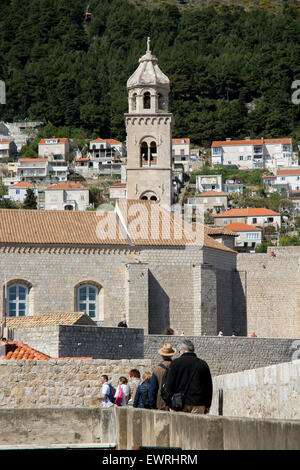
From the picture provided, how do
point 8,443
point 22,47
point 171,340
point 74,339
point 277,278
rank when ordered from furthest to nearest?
point 22,47
point 277,278
point 171,340
point 74,339
point 8,443

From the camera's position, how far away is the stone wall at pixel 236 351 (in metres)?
30.3

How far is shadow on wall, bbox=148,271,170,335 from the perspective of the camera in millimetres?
36625

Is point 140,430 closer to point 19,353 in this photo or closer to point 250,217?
point 19,353

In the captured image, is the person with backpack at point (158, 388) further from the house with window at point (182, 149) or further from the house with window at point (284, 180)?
the house with window at point (182, 149)

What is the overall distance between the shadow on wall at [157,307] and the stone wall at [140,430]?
76.7ft

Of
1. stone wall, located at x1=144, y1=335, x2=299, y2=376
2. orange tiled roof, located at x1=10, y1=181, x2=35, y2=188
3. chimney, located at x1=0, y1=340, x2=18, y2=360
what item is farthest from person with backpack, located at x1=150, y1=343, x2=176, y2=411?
orange tiled roof, located at x1=10, y1=181, x2=35, y2=188

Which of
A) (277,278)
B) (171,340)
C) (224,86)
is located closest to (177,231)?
(277,278)

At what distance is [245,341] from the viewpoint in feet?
103

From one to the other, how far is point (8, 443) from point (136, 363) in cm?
463

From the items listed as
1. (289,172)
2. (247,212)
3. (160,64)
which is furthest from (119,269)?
(160,64)

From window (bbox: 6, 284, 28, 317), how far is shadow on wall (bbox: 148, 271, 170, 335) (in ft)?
14.9

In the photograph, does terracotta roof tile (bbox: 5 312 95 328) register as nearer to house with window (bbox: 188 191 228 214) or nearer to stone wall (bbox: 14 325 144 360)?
stone wall (bbox: 14 325 144 360)

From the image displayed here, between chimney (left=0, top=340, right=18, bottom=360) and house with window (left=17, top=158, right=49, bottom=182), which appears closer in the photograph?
chimney (left=0, top=340, right=18, bottom=360)
